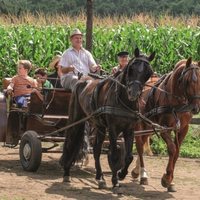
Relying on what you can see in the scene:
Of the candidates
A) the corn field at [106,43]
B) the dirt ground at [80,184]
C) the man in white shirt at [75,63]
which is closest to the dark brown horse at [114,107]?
the dirt ground at [80,184]

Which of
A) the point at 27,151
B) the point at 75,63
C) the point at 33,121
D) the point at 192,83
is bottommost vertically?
the point at 27,151

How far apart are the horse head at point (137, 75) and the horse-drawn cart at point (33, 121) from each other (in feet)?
7.23

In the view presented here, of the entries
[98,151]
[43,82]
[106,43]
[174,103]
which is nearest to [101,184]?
[98,151]

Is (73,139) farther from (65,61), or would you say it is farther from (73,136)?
(65,61)

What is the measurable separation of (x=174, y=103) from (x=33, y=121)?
257 cm

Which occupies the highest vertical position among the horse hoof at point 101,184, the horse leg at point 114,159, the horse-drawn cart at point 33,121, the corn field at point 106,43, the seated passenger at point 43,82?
the corn field at point 106,43

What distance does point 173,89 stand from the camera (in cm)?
901

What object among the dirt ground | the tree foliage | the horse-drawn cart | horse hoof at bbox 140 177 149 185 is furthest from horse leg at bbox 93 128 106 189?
the tree foliage

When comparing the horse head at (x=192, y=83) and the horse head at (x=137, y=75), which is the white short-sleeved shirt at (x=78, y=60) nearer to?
the horse head at (x=192, y=83)

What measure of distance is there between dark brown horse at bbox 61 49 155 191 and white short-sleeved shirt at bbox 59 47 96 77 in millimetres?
742

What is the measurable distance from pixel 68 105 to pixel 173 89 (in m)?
2.20

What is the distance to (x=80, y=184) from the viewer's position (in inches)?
362

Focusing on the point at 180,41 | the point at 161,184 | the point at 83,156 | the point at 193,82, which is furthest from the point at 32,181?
the point at 180,41

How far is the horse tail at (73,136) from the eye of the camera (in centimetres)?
948
